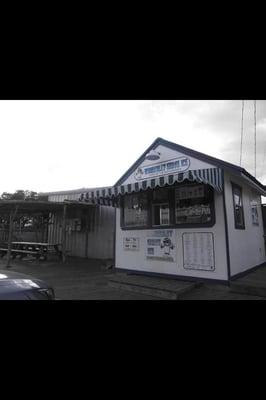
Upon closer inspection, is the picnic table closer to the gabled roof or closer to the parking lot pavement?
the parking lot pavement

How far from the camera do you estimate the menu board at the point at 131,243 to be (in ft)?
24.6

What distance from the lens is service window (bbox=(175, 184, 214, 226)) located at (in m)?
6.17

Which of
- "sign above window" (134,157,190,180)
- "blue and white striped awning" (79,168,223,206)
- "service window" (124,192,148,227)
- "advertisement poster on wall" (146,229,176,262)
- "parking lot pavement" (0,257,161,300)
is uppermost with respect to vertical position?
"sign above window" (134,157,190,180)

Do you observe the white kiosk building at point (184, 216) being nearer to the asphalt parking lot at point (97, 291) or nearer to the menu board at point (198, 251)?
the menu board at point (198, 251)

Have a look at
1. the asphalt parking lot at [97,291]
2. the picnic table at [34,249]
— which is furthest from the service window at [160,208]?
the picnic table at [34,249]

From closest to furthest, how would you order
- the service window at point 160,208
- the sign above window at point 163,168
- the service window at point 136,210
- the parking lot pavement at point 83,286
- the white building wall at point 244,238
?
the parking lot pavement at point 83,286, the white building wall at point 244,238, the sign above window at point 163,168, the service window at point 160,208, the service window at point 136,210

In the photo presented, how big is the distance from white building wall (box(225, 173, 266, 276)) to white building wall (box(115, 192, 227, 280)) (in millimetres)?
240

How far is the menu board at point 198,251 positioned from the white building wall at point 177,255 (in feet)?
0.32

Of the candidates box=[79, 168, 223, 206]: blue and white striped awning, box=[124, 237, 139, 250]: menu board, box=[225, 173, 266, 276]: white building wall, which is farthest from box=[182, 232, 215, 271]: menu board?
box=[124, 237, 139, 250]: menu board
